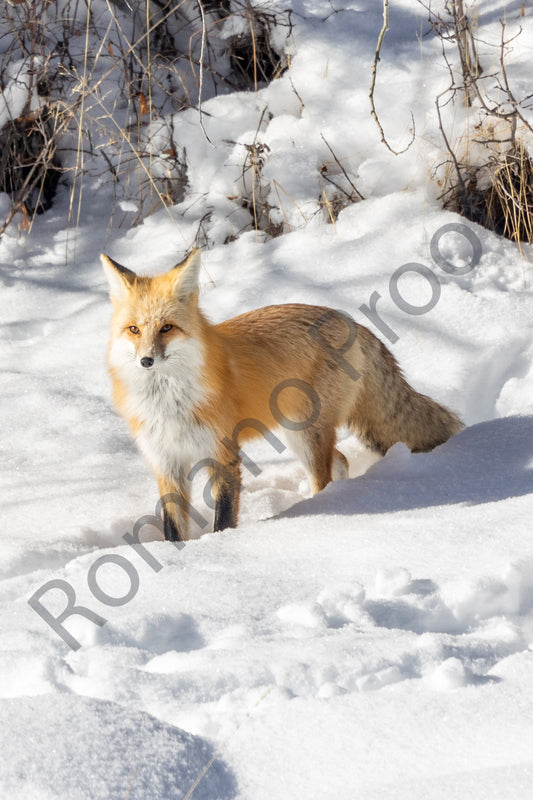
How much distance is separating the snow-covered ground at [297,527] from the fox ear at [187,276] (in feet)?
2.91

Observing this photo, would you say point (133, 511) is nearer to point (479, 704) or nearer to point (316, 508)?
point (316, 508)

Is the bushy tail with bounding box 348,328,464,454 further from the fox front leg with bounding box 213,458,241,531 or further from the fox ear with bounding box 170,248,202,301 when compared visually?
the fox ear with bounding box 170,248,202,301

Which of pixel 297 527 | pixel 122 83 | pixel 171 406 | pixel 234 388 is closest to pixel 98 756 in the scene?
pixel 297 527

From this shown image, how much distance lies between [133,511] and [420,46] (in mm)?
3899

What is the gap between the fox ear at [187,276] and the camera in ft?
9.44

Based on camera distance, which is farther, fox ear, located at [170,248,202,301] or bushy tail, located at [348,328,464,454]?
bushy tail, located at [348,328,464,454]

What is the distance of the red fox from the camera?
2.88 meters

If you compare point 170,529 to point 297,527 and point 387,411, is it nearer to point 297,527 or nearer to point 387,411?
point 297,527

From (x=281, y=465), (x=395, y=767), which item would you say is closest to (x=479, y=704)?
(x=395, y=767)

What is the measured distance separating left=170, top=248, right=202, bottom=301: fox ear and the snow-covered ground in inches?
34.9

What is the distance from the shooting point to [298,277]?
4.78m

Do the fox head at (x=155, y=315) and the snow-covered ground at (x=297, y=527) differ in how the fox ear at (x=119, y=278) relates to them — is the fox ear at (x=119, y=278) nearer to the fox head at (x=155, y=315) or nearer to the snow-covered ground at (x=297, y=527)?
the fox head at (x=155, y=315)

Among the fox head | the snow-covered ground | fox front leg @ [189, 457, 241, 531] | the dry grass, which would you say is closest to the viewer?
the snow-covered ground

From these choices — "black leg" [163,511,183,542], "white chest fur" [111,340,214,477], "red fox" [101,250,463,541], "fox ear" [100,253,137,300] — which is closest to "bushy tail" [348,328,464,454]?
"red fox" [101,250,463,541]
